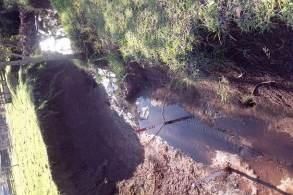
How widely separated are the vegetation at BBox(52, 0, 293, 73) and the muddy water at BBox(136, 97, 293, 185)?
1.00 m

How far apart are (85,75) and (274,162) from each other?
11.5 feet

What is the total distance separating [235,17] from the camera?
3.24 metres

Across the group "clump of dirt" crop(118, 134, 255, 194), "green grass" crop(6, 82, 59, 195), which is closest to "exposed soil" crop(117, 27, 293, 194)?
"clump of dirt" crop(118, 134, 255, 194)

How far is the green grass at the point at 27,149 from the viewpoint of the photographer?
6.96 m

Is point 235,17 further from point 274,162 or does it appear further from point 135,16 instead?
point 274,162

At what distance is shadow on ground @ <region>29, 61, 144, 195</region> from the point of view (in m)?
6.54

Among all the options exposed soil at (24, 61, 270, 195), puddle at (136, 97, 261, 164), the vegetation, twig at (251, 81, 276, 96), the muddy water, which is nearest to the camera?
the vegetation

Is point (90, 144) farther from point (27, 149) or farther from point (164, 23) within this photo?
point (164, 23)

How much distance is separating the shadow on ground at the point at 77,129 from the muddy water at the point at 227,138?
0.97 meters

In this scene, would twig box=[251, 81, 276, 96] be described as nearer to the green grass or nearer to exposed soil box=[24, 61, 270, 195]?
exposed soil box=[24, 61, 270, 195]

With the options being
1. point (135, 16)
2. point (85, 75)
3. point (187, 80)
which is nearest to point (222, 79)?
point (187, 80)

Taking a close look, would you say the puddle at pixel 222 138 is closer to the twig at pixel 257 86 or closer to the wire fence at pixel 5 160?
the twig at pixel 257 86

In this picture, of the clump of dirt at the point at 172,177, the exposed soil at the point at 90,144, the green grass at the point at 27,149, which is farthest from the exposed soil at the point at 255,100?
the green grass at the point at 27,149

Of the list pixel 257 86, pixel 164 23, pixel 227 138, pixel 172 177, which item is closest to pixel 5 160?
pixel 172 177
